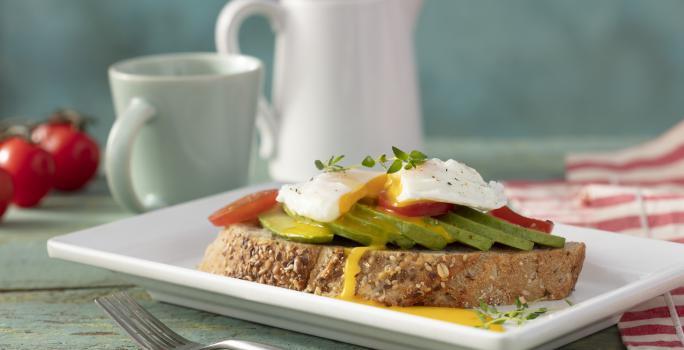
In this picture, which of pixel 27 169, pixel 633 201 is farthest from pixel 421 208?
pixel 27 169

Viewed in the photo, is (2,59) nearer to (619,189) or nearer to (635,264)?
(619,189)

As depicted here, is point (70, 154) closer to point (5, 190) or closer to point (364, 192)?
point (5, 190)

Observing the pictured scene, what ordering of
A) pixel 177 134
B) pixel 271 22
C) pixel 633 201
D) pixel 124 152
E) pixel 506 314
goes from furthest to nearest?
pixel 271 22, pixel 177 134, pixel 124 152, pixel 633 201, pixel 506 314

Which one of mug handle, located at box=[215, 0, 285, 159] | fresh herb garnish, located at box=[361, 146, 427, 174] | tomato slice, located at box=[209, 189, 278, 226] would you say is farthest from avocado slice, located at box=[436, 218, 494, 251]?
mug handle, located at box=[215, 0, 285, 159]

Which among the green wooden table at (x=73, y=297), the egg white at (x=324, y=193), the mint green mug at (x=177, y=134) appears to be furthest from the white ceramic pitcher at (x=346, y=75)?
the egg white at (x=324, y=193)

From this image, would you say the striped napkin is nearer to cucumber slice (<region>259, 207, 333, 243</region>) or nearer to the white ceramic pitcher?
the white ceramic pitcher

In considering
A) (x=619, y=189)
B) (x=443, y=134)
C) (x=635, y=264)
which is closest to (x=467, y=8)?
(x=443, y=134)

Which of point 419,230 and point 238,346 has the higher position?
point 419,230
